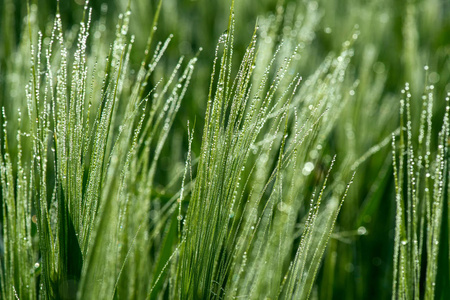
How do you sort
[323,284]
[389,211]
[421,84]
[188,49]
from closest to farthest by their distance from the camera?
[323,284]
[389,211]
[421,84]
[188,49]

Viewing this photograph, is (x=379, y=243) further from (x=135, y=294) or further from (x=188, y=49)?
(x=188, y=49)

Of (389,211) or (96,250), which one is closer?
(96,250)

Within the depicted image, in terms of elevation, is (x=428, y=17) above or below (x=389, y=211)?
above

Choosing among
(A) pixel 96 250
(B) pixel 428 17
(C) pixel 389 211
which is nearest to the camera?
(A) pixel 96 250

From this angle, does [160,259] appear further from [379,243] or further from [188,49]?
[188,49]

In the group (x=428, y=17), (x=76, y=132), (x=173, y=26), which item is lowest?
(x=76, y=132)

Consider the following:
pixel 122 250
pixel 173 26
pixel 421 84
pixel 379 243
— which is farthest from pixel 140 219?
pixel 173 26

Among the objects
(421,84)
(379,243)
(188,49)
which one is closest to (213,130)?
(379,243)
